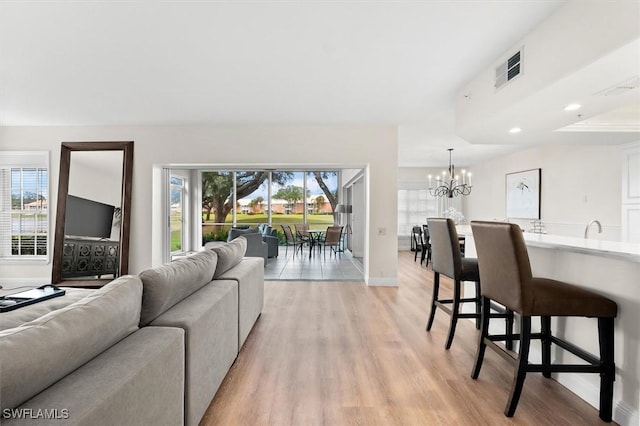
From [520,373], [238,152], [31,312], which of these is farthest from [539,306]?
[238,152]

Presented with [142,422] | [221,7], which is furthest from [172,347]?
[221,7]

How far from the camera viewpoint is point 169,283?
177 cm

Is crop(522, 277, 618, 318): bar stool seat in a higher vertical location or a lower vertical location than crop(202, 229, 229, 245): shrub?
higher

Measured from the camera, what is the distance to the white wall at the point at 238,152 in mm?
5332

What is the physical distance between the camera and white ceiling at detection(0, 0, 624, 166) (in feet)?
7.75

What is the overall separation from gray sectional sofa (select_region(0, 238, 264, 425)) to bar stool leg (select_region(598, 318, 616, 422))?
224 centimetres

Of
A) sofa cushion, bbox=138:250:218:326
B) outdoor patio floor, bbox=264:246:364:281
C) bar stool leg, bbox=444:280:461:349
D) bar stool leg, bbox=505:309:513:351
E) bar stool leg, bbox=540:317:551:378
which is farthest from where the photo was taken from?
outdoor patio floor, bbox=264:246:364:281

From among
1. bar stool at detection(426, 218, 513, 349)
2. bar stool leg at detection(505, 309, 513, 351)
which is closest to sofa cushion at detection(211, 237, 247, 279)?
bar stool at detection(426, 218, 513, 349)

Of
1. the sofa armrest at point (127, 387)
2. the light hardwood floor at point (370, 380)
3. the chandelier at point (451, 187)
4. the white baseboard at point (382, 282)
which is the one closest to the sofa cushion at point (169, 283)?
the sofa armrest at point (127, 387)

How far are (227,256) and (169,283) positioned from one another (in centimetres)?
114

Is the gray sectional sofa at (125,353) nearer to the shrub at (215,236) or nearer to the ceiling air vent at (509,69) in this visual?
the ceiling air vent at (509,69)

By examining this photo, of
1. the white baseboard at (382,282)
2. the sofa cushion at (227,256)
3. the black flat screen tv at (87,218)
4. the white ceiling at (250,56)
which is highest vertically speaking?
the white ceiling at (250,56)

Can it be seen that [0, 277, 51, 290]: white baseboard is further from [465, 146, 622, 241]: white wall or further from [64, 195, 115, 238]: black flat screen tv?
[465, 146, 622, 241]: white wall

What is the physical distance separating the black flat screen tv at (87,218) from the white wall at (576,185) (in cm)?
741
